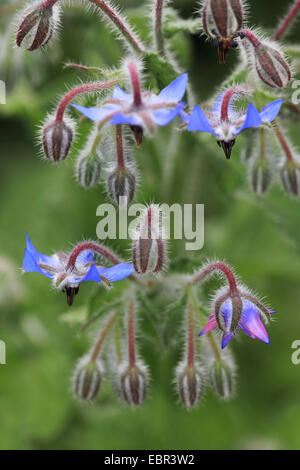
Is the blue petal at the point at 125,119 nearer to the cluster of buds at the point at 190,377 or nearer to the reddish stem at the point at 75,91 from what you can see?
the reddish stem at the point at 75,91

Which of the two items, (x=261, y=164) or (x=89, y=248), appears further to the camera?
(x=261, y=164)

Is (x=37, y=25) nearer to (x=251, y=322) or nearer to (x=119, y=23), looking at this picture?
(x=119, y=23)

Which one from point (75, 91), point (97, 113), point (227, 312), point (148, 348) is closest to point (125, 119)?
point (97, 113)

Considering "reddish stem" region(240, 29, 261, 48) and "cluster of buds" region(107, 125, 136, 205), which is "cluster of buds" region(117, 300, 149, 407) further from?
"reddish stem" region(240, 29, 261, 48)

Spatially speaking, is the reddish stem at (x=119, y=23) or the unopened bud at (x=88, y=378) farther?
the unopened bud at (x=88, y=378)

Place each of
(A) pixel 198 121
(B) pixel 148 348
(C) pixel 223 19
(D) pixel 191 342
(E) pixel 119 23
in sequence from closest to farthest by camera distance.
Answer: (A) pixel 198 121 < (C) pixel 223 19 < (E) pixel 119 23 < (D) pixel 191 342 < (B) pixel 148 348

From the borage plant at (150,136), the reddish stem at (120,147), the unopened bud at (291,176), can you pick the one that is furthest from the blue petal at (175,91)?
the unopened bud at (291,176)

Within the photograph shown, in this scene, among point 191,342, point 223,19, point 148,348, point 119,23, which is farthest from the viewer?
point 148,348
